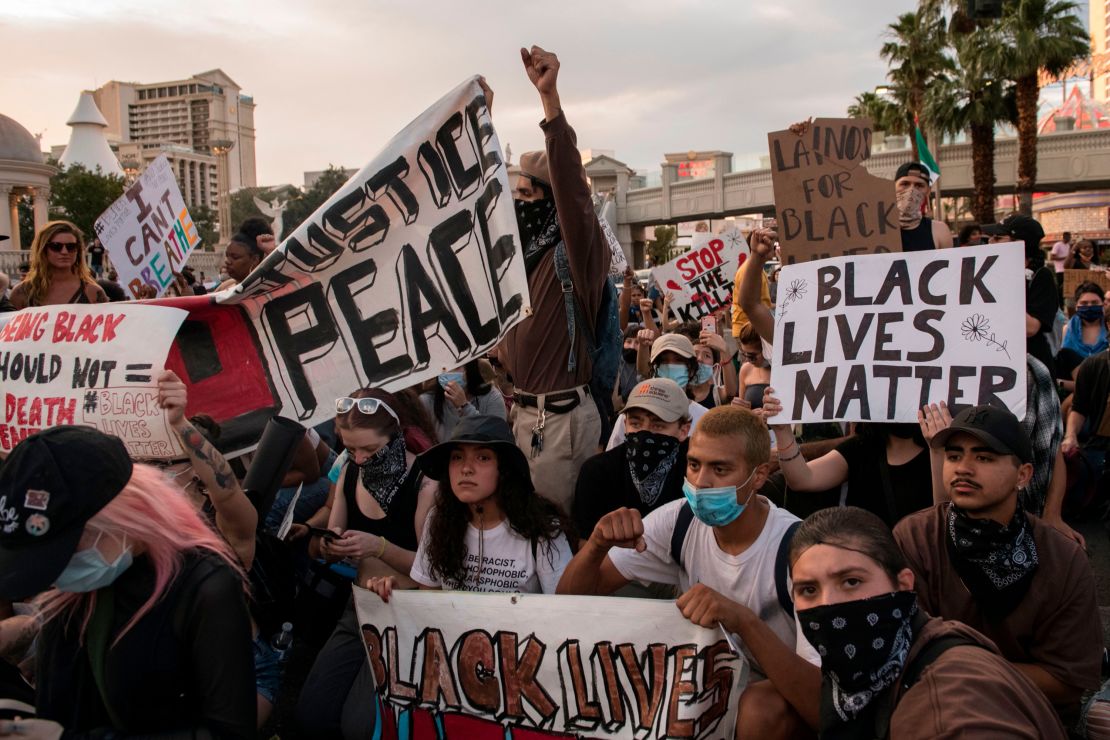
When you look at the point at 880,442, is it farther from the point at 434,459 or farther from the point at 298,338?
the point at 298,338

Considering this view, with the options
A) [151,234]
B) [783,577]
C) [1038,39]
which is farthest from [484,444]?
[1038,39]

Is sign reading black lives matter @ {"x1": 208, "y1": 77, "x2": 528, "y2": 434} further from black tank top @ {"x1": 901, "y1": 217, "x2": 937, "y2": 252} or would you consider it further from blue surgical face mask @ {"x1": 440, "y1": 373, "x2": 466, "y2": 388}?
black tank top @ {"x1": 901, "y1": 217, "x2": 937, "y2": 252}

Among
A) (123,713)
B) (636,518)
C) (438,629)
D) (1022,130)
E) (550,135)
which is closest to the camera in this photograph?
(123,713)

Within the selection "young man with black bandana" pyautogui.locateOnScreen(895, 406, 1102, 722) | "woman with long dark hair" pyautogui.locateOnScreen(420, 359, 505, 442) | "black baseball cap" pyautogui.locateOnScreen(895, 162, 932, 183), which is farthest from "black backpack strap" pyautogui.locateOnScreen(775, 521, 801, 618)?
"woman with long dark hair" pyautogui.locateOnScreen(420, 359, 505, 442)

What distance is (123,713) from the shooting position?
237 centimetres

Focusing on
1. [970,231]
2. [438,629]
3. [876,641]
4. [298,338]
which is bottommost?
[438,629]

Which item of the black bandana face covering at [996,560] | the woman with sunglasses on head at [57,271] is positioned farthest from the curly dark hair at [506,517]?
the woman with sunglasses on head at [57,271]

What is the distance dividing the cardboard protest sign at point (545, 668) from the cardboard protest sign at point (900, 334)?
1337mm

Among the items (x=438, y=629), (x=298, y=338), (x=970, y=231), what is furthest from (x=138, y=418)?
(x=970, y=231)

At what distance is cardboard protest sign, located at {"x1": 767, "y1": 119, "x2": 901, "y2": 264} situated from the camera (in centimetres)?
505

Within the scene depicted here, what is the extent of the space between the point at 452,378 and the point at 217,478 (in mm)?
3210

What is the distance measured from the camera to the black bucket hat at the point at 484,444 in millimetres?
4000

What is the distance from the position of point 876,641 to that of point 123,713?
1872 millimetres

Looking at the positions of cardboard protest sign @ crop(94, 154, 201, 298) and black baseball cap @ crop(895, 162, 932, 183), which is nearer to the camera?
black baseball cap @ crop(895, 162, 932, 183)
